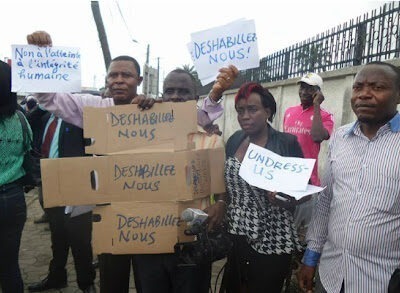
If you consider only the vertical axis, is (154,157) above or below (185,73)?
below

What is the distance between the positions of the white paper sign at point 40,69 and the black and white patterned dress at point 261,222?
1.30 metres

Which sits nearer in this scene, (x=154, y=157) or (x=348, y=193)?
(x=348, y=193)

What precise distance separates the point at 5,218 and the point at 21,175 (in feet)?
1.00

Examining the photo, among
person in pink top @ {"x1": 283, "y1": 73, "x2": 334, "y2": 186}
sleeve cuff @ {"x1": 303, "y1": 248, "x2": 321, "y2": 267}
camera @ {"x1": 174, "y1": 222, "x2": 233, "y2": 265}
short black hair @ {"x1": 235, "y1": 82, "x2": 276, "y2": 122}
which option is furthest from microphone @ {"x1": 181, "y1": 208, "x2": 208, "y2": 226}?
person in pink top @ {"x1": 283, "y1": 73, "x2": 334, "y2": 186}

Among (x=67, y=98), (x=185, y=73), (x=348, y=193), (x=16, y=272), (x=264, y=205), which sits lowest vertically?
(x=16, y=272)

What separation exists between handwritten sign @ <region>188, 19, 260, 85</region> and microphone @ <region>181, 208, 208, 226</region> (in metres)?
1.10

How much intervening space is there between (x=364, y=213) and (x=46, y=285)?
2.99m

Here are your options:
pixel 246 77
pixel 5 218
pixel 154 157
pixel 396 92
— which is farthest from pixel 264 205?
pixel 246 77

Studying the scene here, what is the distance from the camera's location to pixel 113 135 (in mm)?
1943

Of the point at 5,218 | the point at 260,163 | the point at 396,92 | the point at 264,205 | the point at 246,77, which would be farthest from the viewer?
the point at 246,77

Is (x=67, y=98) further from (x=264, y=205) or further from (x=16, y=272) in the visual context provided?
(x=264, y=205)

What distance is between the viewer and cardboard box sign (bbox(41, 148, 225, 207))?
1.90 meters

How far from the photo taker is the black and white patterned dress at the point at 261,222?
6.76 ft

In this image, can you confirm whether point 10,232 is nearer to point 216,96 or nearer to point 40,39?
point 40,39
